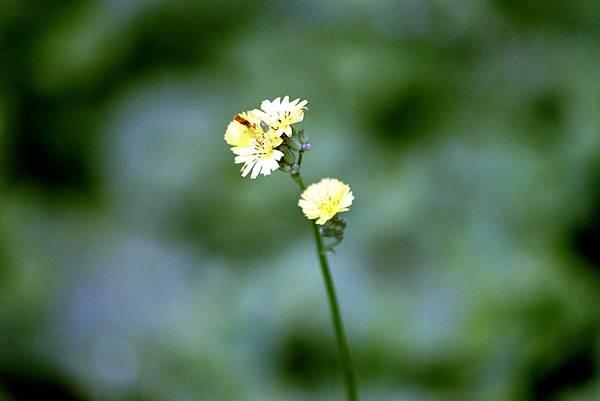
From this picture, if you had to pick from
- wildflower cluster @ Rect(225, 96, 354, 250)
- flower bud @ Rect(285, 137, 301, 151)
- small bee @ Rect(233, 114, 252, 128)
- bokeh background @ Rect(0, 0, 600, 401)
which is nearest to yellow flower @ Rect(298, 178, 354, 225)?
wildflower cluster @ Rect(225, 96, 354, 250)

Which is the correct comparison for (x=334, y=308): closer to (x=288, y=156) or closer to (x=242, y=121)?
(x=288, y=156)

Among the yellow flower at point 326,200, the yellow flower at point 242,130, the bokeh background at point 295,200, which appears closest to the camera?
the yellow flower at point 326,200

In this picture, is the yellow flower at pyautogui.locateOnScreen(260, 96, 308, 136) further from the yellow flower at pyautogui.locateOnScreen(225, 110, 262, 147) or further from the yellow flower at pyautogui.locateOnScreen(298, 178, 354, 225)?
the yellow flower at pyautogui.locateOnScreen(298, 178, 354, 225)

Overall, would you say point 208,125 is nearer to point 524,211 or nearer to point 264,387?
point 264,387

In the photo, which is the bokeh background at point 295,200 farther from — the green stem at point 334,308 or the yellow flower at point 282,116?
the yellow flower at point 282,116

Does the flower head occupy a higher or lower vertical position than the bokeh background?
lower

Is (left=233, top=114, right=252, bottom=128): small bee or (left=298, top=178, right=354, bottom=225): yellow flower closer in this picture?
(left=298, top=178, right=354, bottom=225): yellow flower

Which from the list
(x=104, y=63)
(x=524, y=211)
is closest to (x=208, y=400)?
(x=524, y=211)

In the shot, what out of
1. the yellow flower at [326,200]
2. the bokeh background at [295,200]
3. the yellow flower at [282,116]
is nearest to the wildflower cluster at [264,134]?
the yellow flower at [282,116]
